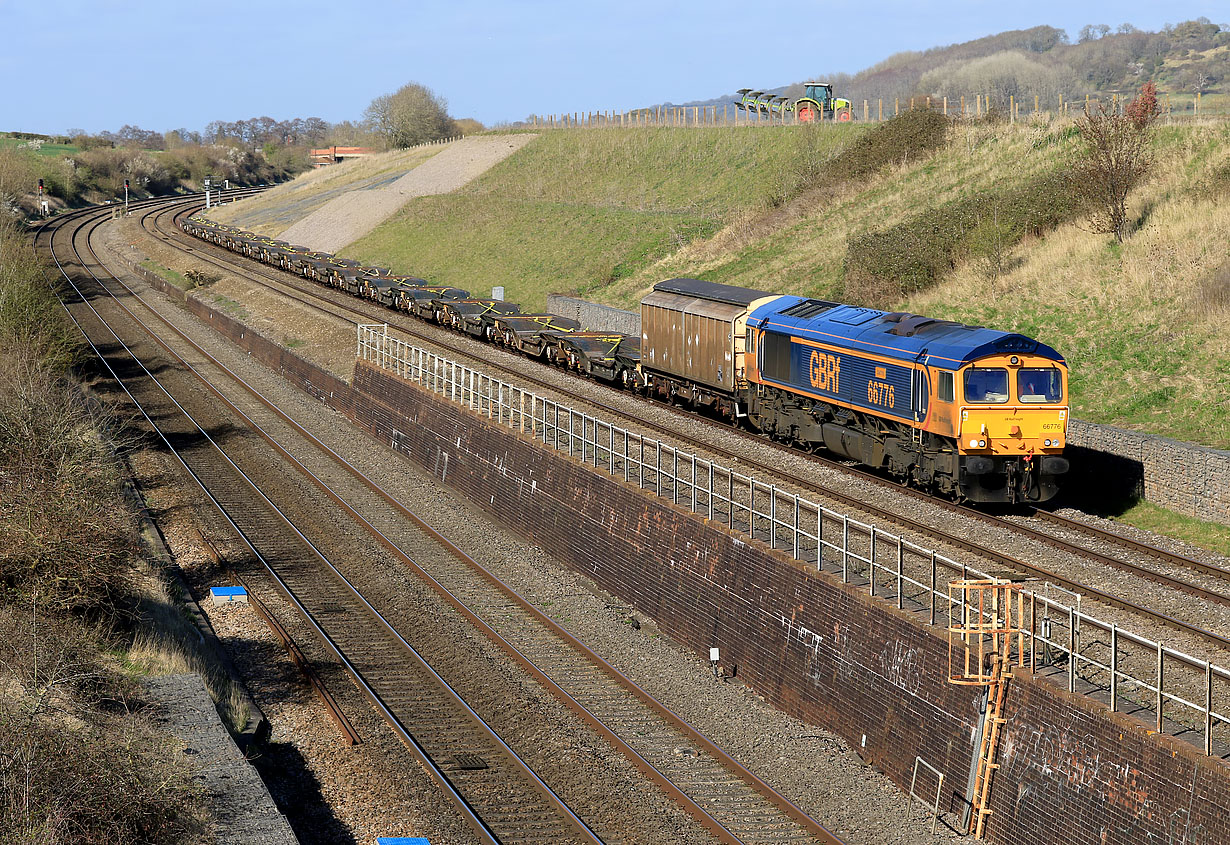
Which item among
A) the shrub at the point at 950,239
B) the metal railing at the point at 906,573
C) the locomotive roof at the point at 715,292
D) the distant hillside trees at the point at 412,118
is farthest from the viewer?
the distant hillside trees at the point at 412,118

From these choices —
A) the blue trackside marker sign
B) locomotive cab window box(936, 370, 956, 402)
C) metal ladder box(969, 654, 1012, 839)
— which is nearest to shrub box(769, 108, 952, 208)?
locomotive cab window box(936, 370, 956, 402)

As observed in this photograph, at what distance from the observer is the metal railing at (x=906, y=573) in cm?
1379

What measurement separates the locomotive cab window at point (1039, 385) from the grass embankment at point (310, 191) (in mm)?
80789

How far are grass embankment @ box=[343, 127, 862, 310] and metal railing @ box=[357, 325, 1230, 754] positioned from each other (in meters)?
29.2

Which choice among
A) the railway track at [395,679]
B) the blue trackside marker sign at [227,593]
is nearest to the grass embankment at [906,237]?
the railway track at [395,679]

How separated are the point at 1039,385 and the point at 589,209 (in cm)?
5170

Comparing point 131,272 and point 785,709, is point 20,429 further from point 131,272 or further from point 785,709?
point 131,272

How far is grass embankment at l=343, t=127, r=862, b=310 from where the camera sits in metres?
62.7

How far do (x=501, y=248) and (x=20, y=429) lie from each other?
4561 centimetres

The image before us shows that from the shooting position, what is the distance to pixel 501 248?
233 feet

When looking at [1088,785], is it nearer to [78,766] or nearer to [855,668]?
[855,668]

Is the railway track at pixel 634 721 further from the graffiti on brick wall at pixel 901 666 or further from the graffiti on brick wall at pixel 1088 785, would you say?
the graffiti on brick wall at pixel 1088 785

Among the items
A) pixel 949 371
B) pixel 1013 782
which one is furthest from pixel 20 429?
pixel 1013 782

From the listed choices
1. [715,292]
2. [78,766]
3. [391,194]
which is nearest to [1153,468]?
[715,292]
